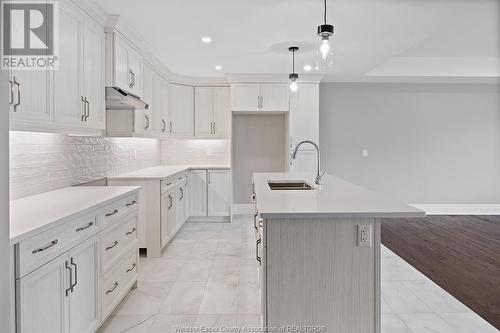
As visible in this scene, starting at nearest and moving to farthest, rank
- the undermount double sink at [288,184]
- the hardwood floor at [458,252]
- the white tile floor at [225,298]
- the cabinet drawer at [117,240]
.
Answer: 1. the cabinet drawer at [117,240]
2. the white tile floor at [225,298]
3. the hardwood floor at [458,252]
4. the undermount double sink at [288,184]

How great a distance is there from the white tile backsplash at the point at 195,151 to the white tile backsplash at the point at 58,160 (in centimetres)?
174

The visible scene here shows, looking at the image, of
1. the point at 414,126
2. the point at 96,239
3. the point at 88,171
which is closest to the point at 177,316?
the point at 96,239

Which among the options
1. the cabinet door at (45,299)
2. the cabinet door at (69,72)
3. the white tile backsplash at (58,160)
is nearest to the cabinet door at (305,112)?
the white tile backsplash at (58,160)

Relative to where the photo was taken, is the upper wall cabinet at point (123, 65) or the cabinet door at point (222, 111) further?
the cabinet door at point (222, 111)

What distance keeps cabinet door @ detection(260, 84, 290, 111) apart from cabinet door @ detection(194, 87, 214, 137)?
3.02 ft

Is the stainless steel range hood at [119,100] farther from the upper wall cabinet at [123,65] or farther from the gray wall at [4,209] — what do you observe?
the gray wall at [4,209]

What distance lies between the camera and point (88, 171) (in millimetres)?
Answer: 3338

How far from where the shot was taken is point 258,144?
627cm

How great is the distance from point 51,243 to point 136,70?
2630 mm

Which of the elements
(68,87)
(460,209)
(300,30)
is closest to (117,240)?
(68,87)

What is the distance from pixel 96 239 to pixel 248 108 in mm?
3903

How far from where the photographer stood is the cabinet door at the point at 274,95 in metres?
5.65

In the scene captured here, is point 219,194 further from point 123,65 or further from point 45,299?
point 45,299

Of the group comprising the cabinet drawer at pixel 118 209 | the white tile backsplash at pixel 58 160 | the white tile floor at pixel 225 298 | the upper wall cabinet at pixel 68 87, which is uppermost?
the upper wall cabinet at pixel 68 87
